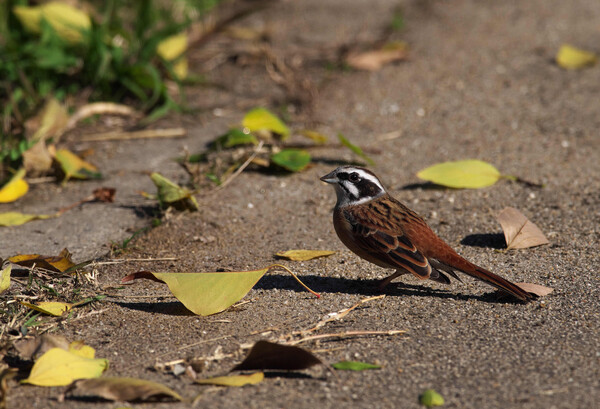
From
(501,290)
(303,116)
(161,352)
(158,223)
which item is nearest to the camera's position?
(161,352)

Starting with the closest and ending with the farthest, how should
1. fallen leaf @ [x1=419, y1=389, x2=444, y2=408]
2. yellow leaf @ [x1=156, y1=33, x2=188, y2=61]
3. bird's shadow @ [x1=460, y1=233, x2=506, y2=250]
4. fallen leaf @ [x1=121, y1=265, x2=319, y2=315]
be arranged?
fallen leaf @ [x1=419, y1=389, x2=444, y2=408]
fallen leaf @ [x1=121, y1=265, x2=319, y2=315]
bird's shadow @ [x1=460, y1=233, x2=506, y2=250]
yellow leaf @ [x1=156, y1=33, x2=188, y2=61]

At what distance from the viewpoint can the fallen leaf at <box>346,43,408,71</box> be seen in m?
8.44

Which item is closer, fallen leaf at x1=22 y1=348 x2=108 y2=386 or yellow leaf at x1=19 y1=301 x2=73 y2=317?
fallen leaf at x1=22 y1=348 x2=108 y2=386

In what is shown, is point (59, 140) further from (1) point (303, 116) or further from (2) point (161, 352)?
(2) point (161, 352)

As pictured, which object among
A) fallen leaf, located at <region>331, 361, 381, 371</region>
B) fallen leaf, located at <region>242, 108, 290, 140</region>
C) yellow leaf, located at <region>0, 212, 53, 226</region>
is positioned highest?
fallen leaf, located at <region>242, 108, 290, 140</region>

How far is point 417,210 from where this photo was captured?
5.75m

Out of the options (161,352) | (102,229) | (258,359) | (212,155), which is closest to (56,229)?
(102,229)

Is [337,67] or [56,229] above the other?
[337,67]

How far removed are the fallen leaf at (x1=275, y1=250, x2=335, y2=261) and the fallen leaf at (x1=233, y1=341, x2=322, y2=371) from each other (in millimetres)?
1383

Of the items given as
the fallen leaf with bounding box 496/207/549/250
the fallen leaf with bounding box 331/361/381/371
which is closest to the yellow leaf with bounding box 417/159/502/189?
the fallen leaf with bounding box 496/207/549/250

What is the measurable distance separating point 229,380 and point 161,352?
1.75 ft

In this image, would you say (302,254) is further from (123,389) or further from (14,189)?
(14,189)

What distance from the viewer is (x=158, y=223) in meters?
5.40

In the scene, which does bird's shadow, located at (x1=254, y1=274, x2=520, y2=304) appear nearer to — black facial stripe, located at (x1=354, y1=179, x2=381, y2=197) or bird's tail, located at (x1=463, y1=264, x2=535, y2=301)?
bird's tail, located at (x1=463, y1=264, x2=535, y2=301)
